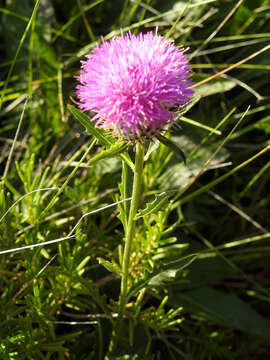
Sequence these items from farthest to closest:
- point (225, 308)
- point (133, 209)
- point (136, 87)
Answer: point (225, 308)
point (133, 209)
point (136, 87)

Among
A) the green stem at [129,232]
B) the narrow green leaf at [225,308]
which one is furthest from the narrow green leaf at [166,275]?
the narrow green leaf at [225,308]

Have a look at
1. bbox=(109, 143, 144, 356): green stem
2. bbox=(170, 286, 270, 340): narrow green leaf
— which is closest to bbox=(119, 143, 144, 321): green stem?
bbox=(109, 143, 144, 356): green stem

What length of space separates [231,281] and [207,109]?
0.60m

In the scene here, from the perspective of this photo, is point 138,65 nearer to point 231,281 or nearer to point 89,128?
point 89,128

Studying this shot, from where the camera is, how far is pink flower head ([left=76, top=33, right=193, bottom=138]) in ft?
2.27

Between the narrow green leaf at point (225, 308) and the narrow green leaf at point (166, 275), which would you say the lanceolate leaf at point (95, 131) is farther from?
the narrow green leaf at point (225, 308)

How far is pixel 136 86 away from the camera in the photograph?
69 centimetres

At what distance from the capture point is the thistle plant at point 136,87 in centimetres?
69

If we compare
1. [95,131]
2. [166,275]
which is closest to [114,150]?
[95,131]

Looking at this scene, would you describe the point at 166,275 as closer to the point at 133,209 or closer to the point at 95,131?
the point at 133,209

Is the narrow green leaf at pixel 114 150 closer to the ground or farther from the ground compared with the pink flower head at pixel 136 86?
closer to the ground

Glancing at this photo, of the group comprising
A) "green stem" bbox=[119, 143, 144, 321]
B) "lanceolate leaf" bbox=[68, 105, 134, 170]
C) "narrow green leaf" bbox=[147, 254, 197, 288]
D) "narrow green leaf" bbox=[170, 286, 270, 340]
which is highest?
"lanceolate leaf" bbox=[68, 105, 134, 170]

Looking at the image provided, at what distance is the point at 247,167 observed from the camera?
5.07 feet

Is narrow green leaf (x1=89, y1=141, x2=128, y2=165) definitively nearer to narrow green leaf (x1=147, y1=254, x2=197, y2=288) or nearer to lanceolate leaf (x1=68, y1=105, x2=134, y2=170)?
lanceolate leaf (x1=68, y1=105, x2=134, y2=170)
